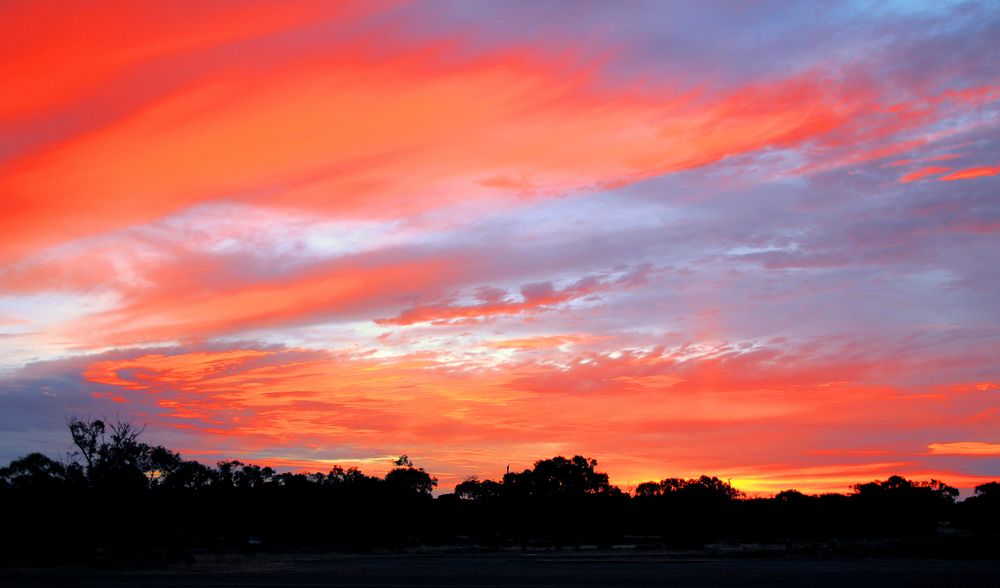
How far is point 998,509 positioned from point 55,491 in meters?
101

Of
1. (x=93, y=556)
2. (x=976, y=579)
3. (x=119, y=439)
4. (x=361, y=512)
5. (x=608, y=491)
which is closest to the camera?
(x=976, y=579)

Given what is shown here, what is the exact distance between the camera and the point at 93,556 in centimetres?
6900

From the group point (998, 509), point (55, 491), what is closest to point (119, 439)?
point (55, 491)

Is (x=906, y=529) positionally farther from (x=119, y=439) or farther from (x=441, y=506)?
(x=119, y=439)

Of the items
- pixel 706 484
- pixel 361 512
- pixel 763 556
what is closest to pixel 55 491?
pixel 361 512

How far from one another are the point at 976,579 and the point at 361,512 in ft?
258

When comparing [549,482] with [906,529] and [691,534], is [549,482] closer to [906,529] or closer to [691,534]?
[691,534]

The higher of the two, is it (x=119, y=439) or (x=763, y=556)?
(x=119, y=439)

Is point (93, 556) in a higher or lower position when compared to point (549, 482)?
lower

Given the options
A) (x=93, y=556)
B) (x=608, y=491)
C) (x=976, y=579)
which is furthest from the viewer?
(x=608, y=491)

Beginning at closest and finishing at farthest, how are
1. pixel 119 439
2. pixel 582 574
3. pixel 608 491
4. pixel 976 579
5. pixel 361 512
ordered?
pixel 976 579, pixel 582 574, pixel 119 439, pixel 361 512, pixel 608 491

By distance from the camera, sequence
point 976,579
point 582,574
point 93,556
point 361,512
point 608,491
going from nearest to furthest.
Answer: point 976,579 < point 582,574 < point 93,556 < point 361,512 < point 608,491

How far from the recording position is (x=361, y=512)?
108 meters

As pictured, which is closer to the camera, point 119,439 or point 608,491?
point 119,439
